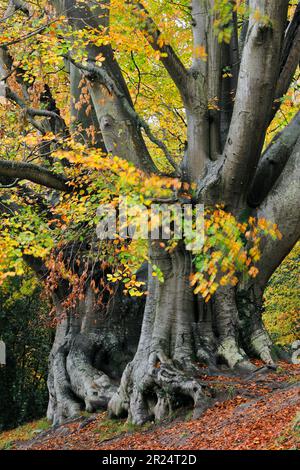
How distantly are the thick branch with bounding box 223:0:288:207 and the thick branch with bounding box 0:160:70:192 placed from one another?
2948mm

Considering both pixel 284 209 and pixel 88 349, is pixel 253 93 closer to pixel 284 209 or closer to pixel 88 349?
pixel 284 209

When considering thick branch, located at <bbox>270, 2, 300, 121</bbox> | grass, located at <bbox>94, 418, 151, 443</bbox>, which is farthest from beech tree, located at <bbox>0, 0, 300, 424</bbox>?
grass, located at <bbox>94, 418, 151, 443</bbox>

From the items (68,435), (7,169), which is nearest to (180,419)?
(68,435)

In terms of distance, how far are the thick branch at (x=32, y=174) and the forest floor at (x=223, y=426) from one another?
4053mm

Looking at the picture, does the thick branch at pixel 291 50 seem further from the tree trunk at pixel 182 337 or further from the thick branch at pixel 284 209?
the tree trunk at pixel 182 337

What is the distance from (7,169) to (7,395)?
9.75 m

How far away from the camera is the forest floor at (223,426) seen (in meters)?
6.49

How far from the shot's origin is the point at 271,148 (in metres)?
10.4

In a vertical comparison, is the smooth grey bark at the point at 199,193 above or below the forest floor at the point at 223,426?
above

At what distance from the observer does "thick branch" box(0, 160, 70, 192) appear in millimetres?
9555

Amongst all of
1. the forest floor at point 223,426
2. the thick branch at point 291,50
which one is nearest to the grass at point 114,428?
the forest floor at point 223,426

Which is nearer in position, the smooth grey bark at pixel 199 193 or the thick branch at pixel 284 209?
the smooth grey bark at pixel 199 193

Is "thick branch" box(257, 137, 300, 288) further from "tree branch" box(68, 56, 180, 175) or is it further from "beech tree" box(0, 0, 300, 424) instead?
"tree branch" box(68, 56, 180, 175)

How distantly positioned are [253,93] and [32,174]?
149 inches
